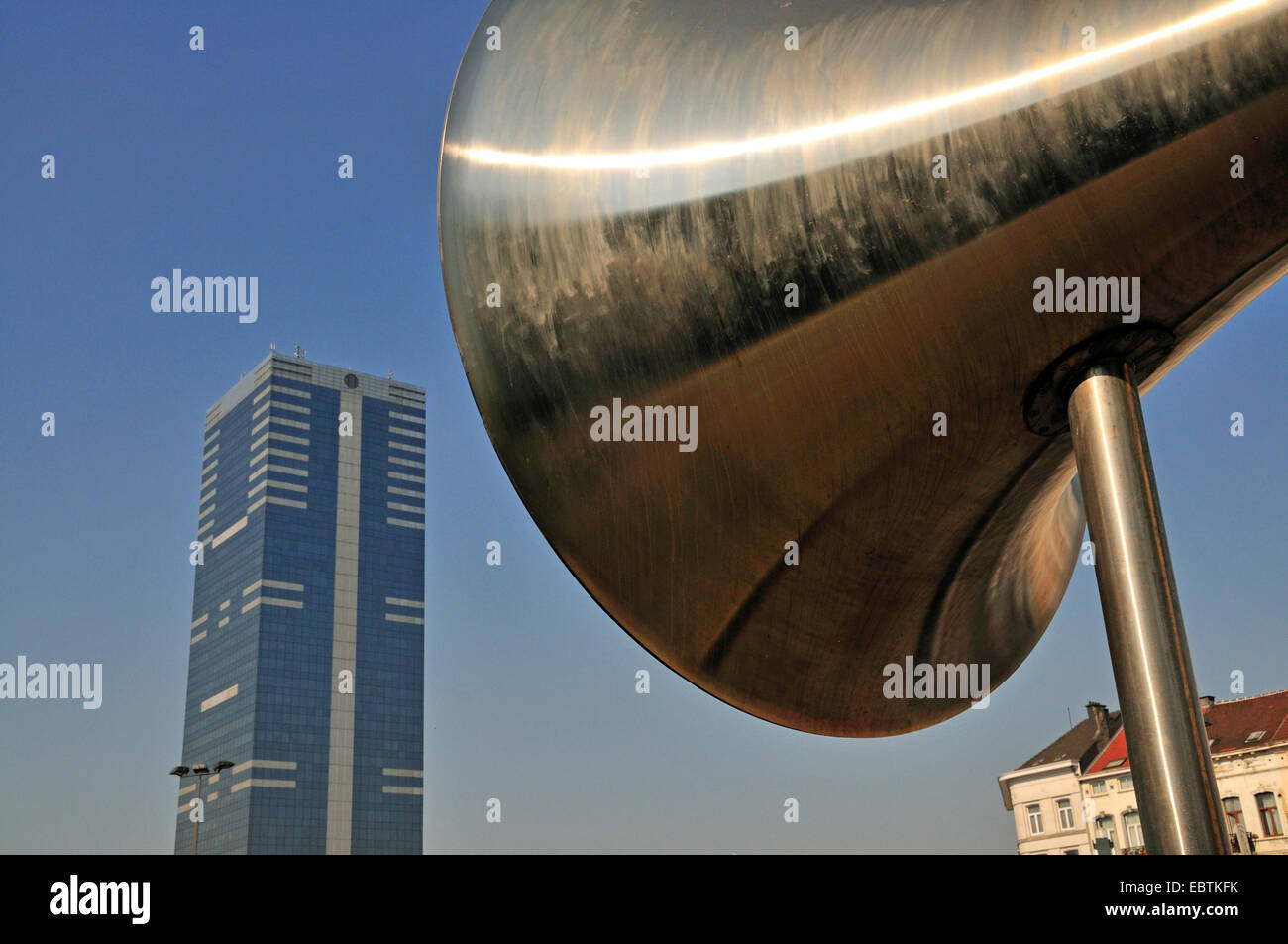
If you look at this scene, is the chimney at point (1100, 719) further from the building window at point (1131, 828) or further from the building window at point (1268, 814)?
the building window at point (1268, 814)

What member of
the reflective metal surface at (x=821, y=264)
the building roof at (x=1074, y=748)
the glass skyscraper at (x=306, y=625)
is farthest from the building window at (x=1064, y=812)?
the glass skyscraper at (x=306, y=625)

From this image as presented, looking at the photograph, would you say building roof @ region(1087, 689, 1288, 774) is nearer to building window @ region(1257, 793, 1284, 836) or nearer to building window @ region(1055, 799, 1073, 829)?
building window @ region(1257, 793, 1284, 836)

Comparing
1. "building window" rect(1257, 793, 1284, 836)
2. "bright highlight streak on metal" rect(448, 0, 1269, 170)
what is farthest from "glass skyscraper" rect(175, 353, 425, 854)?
"bright highlight streak on metal" rect(448, 0, 1269, 170)

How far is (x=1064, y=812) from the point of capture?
47.8 metres

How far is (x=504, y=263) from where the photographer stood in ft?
13.5

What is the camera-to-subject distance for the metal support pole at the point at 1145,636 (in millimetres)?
2904

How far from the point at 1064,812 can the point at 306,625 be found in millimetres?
96108

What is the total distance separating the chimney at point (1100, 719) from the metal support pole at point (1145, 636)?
50373mm

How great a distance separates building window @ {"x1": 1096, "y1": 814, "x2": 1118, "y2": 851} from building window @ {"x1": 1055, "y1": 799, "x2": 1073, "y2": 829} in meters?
2.12

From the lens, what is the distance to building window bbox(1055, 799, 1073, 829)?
47438 mm

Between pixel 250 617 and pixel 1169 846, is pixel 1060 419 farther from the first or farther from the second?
pixel 250 617
